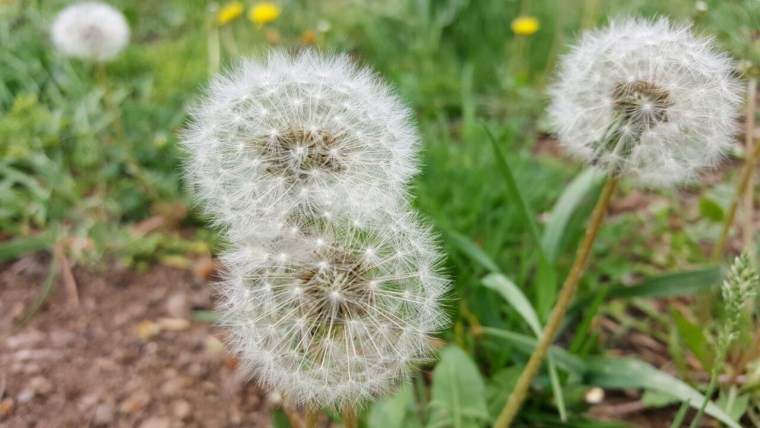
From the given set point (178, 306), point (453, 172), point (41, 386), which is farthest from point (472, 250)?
point (41, 386)

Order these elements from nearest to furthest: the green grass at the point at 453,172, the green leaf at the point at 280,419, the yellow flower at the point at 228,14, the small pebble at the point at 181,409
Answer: the green leaf at the point at 280,419 → the small pebble at the point at 181,409 → the green grass at the point at 453,172 → the yellow flower at the point at 228,14

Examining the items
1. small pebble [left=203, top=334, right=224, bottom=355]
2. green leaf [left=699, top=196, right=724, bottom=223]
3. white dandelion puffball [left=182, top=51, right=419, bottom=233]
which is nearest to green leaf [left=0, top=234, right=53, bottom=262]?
small pebble [left=203, top=334, right=224, bottom=355]

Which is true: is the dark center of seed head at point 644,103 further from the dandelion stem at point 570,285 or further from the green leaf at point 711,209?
the green leaf at point 711,209

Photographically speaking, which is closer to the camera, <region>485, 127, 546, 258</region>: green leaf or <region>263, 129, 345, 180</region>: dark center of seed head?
<region>263, 129, 345, 180</region>: dark center of seed head

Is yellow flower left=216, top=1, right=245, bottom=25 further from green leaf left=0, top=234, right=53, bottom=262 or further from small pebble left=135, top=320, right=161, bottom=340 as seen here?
small pebble left=135, top=320, right=161, bottom=340

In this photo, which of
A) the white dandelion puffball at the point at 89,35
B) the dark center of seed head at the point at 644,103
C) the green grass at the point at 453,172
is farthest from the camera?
the white dandelion puffball at the point at 89,35

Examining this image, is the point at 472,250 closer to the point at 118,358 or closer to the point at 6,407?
the point at 118,358

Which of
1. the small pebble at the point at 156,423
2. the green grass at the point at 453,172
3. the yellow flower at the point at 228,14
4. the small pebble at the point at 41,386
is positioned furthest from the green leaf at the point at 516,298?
the yellow flower at the point at 228,14

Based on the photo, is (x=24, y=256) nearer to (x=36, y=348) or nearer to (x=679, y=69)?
(x=36, y=348)
